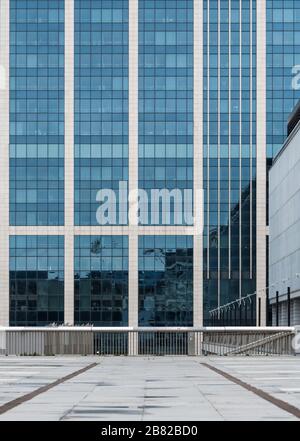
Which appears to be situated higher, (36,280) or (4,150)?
(4,150)

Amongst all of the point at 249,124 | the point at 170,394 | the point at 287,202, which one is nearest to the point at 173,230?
the point at 249,124

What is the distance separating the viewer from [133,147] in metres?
136

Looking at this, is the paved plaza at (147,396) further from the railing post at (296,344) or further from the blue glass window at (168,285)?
the blue glass window at (168,285)

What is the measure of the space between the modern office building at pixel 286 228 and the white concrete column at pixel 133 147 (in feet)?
61.3

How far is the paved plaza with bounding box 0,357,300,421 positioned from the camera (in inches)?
682

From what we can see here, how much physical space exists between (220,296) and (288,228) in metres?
27.0

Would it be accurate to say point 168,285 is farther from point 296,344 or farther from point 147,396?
point 147,396

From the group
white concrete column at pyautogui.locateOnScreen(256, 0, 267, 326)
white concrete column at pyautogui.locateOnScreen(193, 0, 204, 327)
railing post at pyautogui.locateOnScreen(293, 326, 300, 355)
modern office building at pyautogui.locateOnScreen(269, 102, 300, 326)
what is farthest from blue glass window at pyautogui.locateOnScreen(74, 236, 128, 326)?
railing post at pyautogui.locateOnScreen(293, 326, 300, 355)

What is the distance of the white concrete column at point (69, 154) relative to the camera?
13450 cm

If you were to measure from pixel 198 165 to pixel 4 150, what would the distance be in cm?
2596

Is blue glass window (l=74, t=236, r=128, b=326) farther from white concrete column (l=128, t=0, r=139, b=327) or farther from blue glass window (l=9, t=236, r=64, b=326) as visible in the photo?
blue glass window (l=9, t=236, r=64, b=326)

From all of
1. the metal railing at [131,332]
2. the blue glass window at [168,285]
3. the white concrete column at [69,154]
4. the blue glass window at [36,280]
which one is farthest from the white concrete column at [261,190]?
the metal railing at [131,332]

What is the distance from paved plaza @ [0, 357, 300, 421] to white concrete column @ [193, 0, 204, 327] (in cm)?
10040

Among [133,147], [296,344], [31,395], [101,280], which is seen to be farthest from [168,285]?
[31,395]
